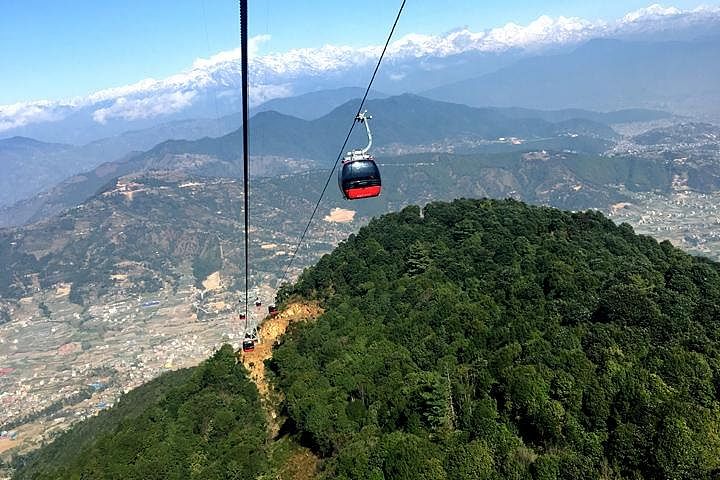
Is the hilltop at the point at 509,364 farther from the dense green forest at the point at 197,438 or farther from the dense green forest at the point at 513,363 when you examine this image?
the dense green forest at the point at 197,438

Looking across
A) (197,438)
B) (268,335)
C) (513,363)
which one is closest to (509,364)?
(513,363)

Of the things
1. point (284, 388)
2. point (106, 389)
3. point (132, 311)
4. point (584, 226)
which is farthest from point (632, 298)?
point (132, 311)

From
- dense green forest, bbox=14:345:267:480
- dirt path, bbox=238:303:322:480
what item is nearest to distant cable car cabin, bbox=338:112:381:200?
dirt path, bbox=238:303:322:480

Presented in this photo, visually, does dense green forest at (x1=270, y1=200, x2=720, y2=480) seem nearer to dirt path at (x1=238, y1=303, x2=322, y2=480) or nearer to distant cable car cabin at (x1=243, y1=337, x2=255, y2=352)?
dirt path at (x1=238, y1=303, x2=322, y2=480)

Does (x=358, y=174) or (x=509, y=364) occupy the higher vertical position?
(x=358, y=174)

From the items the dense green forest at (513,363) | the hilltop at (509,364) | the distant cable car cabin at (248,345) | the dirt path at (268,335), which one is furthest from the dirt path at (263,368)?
the distant cable car cabin at (248,345)

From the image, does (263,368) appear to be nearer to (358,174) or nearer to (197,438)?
(197,438)

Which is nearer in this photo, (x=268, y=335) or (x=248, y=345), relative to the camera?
(x=248, y=345)
